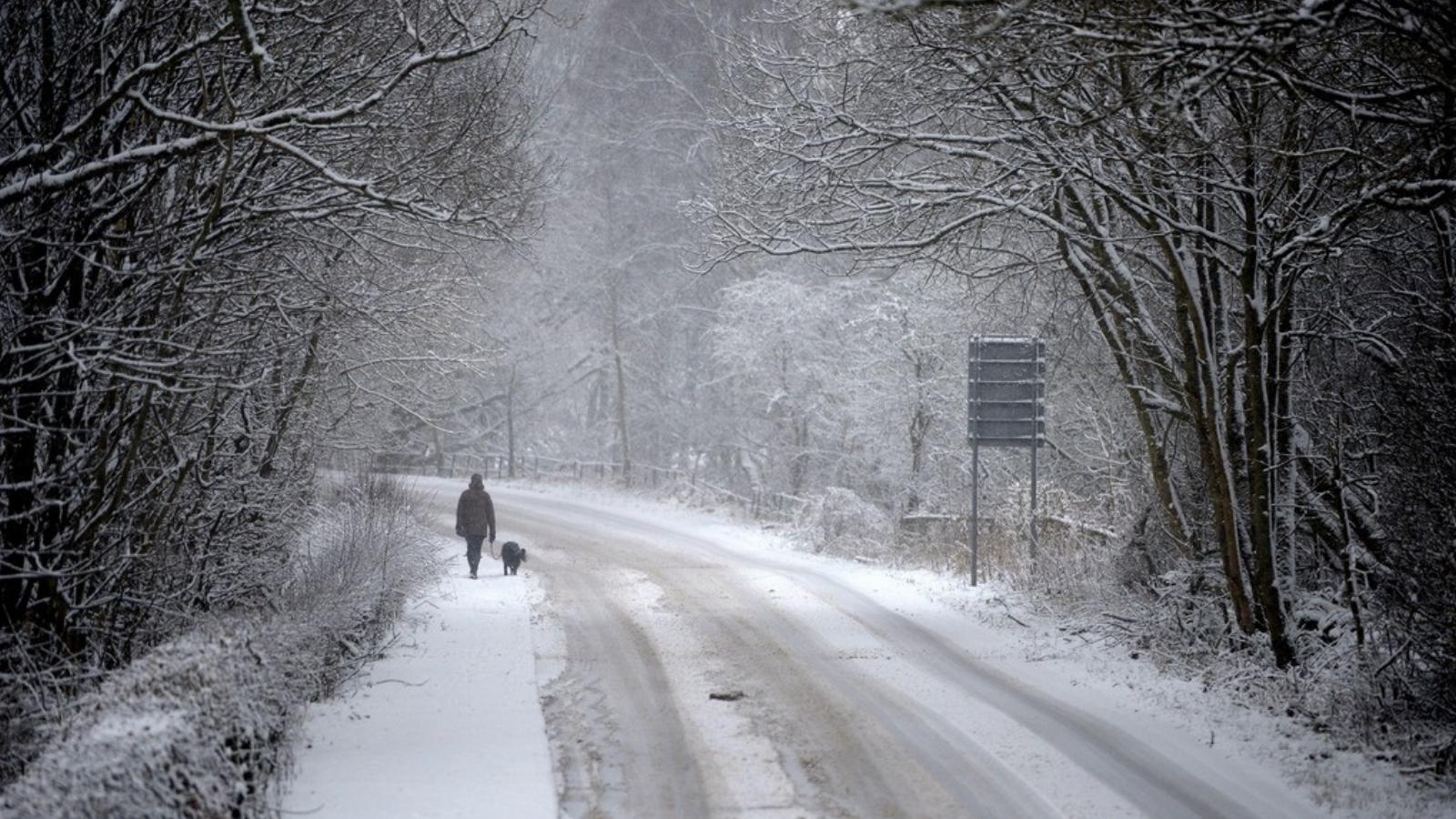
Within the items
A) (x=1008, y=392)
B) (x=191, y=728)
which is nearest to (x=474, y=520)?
(x=1008, y=392)

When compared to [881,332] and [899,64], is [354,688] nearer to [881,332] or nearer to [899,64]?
[899,64]

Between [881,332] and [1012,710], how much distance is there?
63.1 ft

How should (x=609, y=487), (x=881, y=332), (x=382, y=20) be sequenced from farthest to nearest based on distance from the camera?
1. (x=609, y=487)
2. (x=881, y=332)
3. (x=382, y=20)

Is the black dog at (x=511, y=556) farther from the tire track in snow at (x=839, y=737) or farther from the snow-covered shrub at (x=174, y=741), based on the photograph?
the snow-covered shrub at (x=174, y=741)

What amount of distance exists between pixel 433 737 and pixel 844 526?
16457mm

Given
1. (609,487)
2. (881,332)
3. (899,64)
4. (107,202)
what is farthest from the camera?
(609,487)

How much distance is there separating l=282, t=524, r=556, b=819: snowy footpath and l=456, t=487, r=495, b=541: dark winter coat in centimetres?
604

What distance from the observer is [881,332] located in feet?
94.1

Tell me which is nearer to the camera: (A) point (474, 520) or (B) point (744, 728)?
(B) point (744, 728)

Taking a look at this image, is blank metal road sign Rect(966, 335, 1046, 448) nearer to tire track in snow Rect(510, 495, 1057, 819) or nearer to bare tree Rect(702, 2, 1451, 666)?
bare tree Rect(702, 2, 1451, 666)

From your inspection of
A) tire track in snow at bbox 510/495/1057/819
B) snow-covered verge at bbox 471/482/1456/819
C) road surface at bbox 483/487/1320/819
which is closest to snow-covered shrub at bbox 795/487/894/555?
snow-covered verge at bbox 471/482/1456/819

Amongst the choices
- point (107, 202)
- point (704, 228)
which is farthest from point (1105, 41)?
point (704, 228)

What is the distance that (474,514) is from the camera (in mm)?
19812

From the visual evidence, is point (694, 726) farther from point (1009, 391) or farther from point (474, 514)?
point (474, 514)
